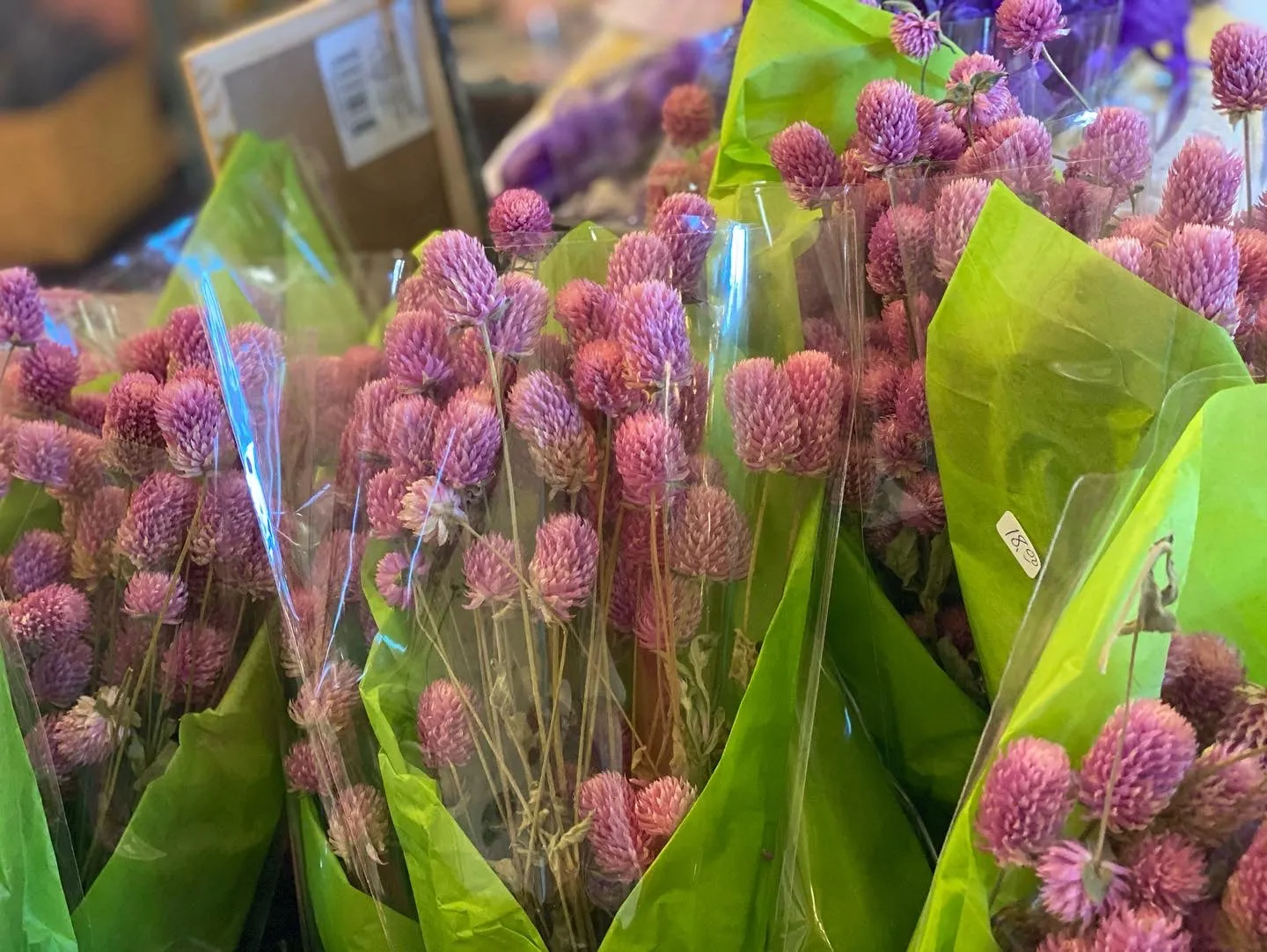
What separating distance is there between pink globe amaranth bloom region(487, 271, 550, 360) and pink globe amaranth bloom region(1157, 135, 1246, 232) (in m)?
0.33

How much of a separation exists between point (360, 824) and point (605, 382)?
0.25m

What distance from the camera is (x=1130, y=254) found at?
513mm

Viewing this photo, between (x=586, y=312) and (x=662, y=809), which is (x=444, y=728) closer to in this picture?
(x=662, y=809)

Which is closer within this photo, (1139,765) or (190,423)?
(1139,765)

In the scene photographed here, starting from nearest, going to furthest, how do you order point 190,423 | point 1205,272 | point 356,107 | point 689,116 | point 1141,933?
point 1141,933 → point 1205,272 → point 190,423 → point 689,116 → point 356,107

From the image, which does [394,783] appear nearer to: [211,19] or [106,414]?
[106,414]

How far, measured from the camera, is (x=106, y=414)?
2.08 feet

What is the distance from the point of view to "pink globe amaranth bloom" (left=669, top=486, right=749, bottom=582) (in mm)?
520

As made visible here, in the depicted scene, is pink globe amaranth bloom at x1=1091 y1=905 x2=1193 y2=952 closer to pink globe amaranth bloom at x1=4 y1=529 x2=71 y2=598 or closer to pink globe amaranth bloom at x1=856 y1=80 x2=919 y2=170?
pink globe amaranth bloom at x1=856 y1=80 x2=919 y2=170

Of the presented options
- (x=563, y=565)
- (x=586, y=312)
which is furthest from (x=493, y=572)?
(x=586, y=312)

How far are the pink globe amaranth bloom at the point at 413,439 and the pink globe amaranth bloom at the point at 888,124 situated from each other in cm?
28

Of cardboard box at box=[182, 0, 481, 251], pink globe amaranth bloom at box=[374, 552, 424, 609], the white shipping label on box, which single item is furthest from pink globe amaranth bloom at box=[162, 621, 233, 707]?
the white shipping label on box

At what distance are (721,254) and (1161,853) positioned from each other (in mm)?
340

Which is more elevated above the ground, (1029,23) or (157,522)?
(1029,23)
